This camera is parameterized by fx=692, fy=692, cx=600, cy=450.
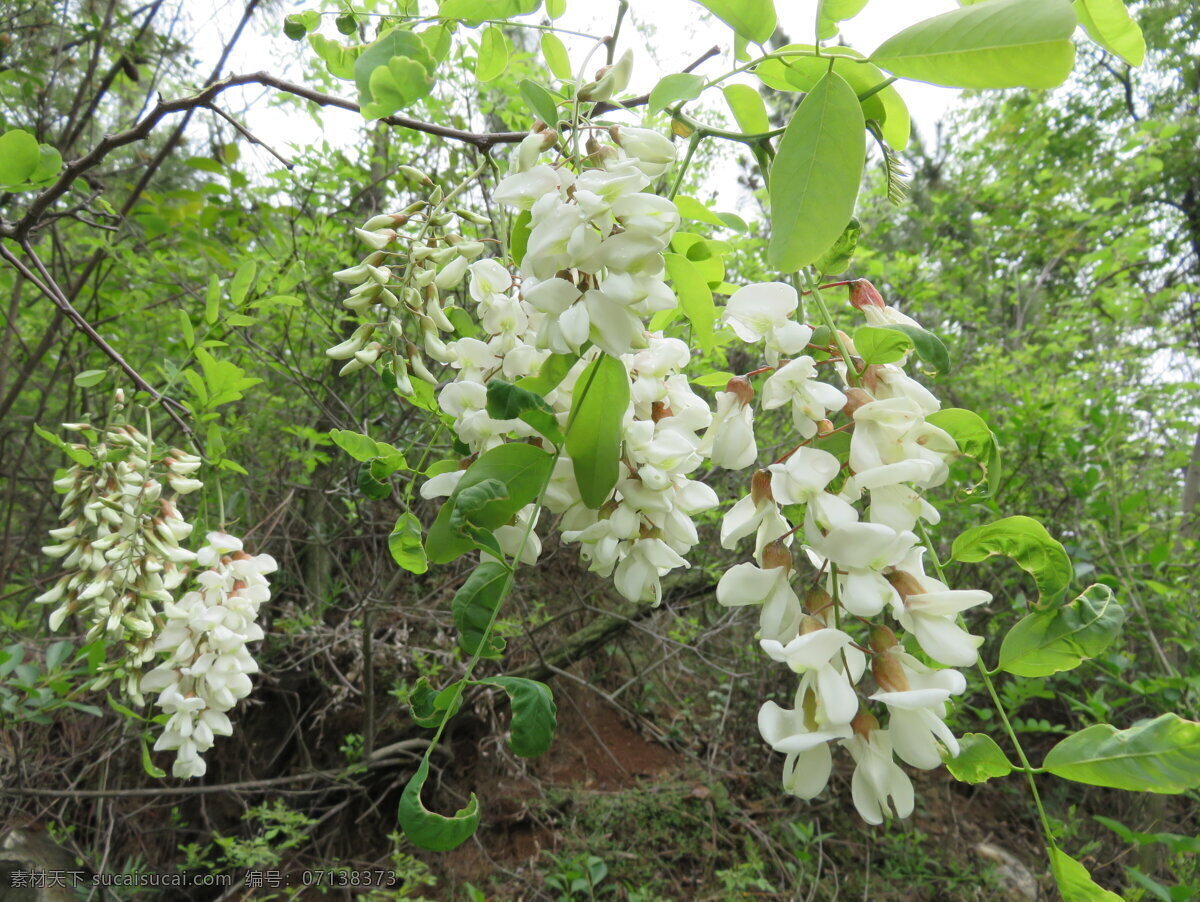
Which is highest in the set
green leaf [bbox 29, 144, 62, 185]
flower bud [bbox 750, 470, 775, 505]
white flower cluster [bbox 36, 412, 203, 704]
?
green leaf [bbox 29, 144, 62, 185]

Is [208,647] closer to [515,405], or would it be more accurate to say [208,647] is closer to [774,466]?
[515,405]

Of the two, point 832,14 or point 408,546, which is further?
point 408,546

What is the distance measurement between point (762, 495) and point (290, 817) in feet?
6.47

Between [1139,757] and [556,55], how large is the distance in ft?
2.22

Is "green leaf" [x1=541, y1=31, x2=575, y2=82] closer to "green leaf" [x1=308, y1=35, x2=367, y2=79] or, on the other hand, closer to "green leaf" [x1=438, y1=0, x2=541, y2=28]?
"green leaf" [x1=438, y1=0, x2=541, y2=28]

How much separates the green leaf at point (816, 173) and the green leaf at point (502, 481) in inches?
8.7

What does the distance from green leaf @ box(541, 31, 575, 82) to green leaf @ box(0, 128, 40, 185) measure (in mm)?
552

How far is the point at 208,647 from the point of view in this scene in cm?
113

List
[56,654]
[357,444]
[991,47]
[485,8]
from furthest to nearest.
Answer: [56,654]
[357,444]
[485,8]
[991,47]

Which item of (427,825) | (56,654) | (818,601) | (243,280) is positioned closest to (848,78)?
(818,601)

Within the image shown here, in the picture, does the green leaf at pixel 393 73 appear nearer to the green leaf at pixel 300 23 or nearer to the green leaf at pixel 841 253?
the green leaf at pixel 300 23

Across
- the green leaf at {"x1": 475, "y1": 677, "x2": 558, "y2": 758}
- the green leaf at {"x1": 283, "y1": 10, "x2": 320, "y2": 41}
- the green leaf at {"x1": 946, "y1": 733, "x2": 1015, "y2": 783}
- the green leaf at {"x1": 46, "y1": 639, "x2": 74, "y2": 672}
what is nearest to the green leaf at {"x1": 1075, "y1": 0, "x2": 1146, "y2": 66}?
the green leaf at {"x1": 946, "y1": 733, "x2": 1015, "y2": 783}

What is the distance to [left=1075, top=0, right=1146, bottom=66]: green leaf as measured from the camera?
442 mm

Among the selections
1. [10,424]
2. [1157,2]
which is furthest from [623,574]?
[1157,2]
